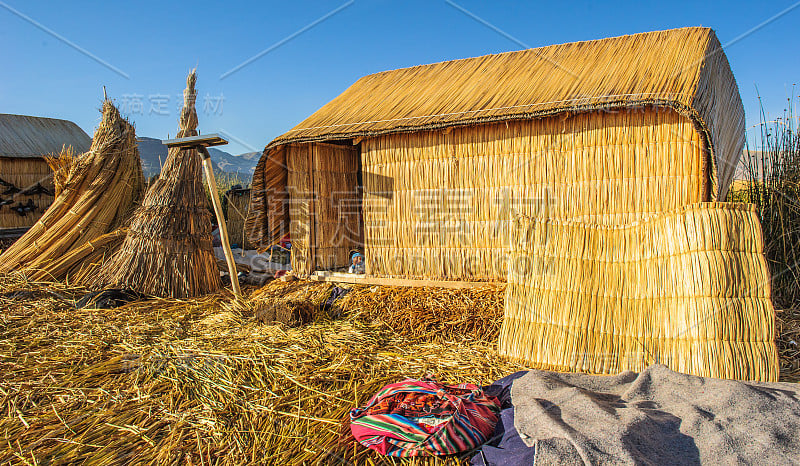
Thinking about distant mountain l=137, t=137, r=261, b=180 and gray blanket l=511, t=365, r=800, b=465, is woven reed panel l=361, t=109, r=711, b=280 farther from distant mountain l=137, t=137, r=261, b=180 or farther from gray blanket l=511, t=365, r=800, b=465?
distant mountain l=137, t=137, r=261, b=180

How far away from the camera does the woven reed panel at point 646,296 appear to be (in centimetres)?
292

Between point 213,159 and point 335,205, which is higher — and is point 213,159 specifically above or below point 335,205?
above

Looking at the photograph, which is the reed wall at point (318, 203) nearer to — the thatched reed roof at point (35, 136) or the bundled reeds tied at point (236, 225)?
the bundled reeds tied at point (236, 225)

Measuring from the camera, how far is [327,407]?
2896 mm

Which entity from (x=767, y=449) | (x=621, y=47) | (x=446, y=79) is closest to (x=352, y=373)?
(x=767, y=449)

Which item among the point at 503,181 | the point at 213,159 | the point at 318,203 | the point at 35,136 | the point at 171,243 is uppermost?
the point at 213,159

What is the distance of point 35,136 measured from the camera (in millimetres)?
12688

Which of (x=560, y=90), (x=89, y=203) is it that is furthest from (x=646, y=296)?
(x=89, y=203)

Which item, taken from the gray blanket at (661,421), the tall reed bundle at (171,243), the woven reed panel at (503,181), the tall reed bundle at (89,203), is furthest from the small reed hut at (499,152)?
the tall reed bundle at (89,203)

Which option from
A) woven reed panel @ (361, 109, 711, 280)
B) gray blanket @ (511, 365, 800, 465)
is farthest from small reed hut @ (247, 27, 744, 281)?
gray blanket @ (511, 365, 800, 465)

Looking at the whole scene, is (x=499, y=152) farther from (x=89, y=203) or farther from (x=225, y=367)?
(x=89, y=203)

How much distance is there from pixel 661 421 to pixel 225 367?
111 inches

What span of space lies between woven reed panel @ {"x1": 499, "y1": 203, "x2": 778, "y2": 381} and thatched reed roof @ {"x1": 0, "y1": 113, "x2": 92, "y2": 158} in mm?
13248

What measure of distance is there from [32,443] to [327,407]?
5.20ft
